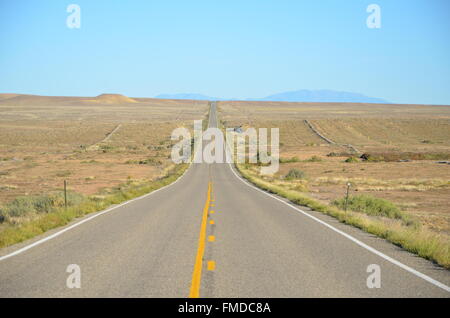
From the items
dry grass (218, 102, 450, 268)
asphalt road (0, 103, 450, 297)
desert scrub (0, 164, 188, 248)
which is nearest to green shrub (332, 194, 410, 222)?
dry grass (218, 102, 450, 268)

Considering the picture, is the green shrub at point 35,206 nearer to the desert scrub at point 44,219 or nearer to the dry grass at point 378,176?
the desert scrub at point 44,219

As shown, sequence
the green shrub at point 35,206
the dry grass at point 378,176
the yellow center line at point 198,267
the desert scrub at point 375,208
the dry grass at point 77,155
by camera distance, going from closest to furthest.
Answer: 1. the yellow center line at point 198,267
2. the dry grass at point 378,176
3. the green shrub at point 35,206
4. the desert scrub at point 375,208
5. the dry grass at point 77,155

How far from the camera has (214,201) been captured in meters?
19.2

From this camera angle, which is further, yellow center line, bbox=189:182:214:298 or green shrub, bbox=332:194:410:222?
green shrub, bbox=332:194:410:222

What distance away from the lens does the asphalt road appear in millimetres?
6082

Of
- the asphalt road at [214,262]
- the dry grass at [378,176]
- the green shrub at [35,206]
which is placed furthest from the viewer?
the green shrub at [35,206]

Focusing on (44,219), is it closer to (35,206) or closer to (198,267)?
(35,206)

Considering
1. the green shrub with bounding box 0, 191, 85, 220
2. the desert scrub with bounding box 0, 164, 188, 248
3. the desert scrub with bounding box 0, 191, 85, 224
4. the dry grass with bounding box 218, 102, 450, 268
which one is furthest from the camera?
the green shrub with bounding box 0, 191, 85, 220

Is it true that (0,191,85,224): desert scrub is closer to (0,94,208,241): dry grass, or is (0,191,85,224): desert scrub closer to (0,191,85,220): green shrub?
(0,191,85,220): green shrub

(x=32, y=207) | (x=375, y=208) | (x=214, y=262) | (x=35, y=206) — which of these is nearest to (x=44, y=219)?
(x=32, y=207)

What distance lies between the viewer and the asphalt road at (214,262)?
608 cm

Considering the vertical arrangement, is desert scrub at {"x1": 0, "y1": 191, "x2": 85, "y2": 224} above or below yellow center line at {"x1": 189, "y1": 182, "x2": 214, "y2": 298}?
below

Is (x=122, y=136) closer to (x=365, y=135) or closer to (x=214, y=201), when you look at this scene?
(x=365, y=135)

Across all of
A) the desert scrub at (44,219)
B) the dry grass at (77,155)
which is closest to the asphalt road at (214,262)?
the desert scrub at (44,219)
